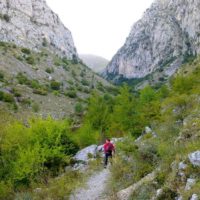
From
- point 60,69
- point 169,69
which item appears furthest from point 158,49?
point 60,69

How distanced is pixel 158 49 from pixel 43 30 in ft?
247

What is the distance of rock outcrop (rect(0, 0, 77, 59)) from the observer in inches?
4641

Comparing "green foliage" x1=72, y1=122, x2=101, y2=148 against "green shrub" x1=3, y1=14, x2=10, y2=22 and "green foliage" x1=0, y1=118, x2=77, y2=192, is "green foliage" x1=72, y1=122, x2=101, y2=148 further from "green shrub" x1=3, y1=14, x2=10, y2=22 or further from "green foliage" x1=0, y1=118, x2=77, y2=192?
"green shrub" x1=3, y1=14, x2=10, y2=22

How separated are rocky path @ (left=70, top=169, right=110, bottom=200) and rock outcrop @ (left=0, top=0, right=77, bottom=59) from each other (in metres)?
92.2

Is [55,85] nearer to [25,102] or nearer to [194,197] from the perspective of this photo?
[25,102]

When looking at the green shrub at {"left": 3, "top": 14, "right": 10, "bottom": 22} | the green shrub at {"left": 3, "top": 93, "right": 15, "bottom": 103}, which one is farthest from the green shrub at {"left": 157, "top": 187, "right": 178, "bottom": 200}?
the green shrub at {"left": 3, "top": 14, "right": 10, "bottom": 22}

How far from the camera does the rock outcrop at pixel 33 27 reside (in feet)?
387

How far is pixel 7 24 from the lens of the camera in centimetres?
11775

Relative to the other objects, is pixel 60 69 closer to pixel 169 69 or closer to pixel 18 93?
pixel 18 93

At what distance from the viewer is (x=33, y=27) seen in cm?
13100

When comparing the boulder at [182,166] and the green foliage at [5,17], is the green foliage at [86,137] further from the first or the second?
the green foliage at [5,17]

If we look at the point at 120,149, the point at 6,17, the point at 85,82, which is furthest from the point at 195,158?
the point at 6,17

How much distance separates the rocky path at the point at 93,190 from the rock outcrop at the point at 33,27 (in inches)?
3631

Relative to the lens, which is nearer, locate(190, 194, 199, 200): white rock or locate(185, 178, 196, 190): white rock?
locate(190, 194, 199, 200): white rock
